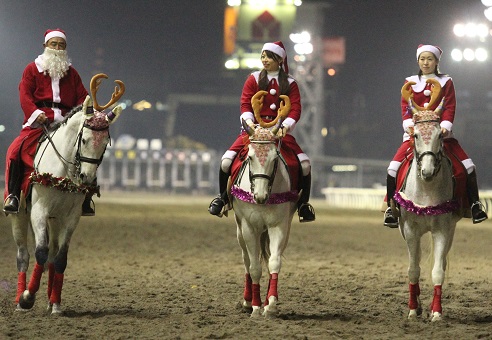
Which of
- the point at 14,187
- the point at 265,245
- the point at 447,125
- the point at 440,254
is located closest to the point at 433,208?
the point at 440,254

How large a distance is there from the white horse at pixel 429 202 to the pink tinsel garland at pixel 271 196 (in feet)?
3.85

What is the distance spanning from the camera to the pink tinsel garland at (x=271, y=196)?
9594 mm

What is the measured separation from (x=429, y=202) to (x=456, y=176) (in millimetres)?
524

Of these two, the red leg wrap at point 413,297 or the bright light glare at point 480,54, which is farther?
the bright light glare at point 480,54

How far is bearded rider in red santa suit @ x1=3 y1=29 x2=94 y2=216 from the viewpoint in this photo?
32.4 ft

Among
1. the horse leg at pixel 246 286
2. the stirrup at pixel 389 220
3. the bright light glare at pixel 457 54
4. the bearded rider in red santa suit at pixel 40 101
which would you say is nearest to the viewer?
the bearded rider in red santa suit at pixel 40 101

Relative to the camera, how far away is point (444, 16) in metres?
58.4

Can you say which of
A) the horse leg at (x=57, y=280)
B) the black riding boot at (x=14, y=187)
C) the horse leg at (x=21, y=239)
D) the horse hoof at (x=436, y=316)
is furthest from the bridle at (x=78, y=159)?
the horse hoof at (x=436, y=316)

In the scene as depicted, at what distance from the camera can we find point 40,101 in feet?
33.7

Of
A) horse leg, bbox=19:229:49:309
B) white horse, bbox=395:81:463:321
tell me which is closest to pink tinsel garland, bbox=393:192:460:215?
white horse, bbox=395:81:463:321

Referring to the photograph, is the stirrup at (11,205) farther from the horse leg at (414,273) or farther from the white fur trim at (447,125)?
the white fur trim at (447,125)

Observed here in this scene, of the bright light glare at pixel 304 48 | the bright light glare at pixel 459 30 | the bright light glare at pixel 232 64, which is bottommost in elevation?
the bright light glare at pixel 459 30

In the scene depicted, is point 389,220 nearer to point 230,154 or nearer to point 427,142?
point 427,142

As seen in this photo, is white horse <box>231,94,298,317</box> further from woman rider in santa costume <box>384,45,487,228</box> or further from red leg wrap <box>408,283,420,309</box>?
red leg wrap <box>408,283,420,309</box>
